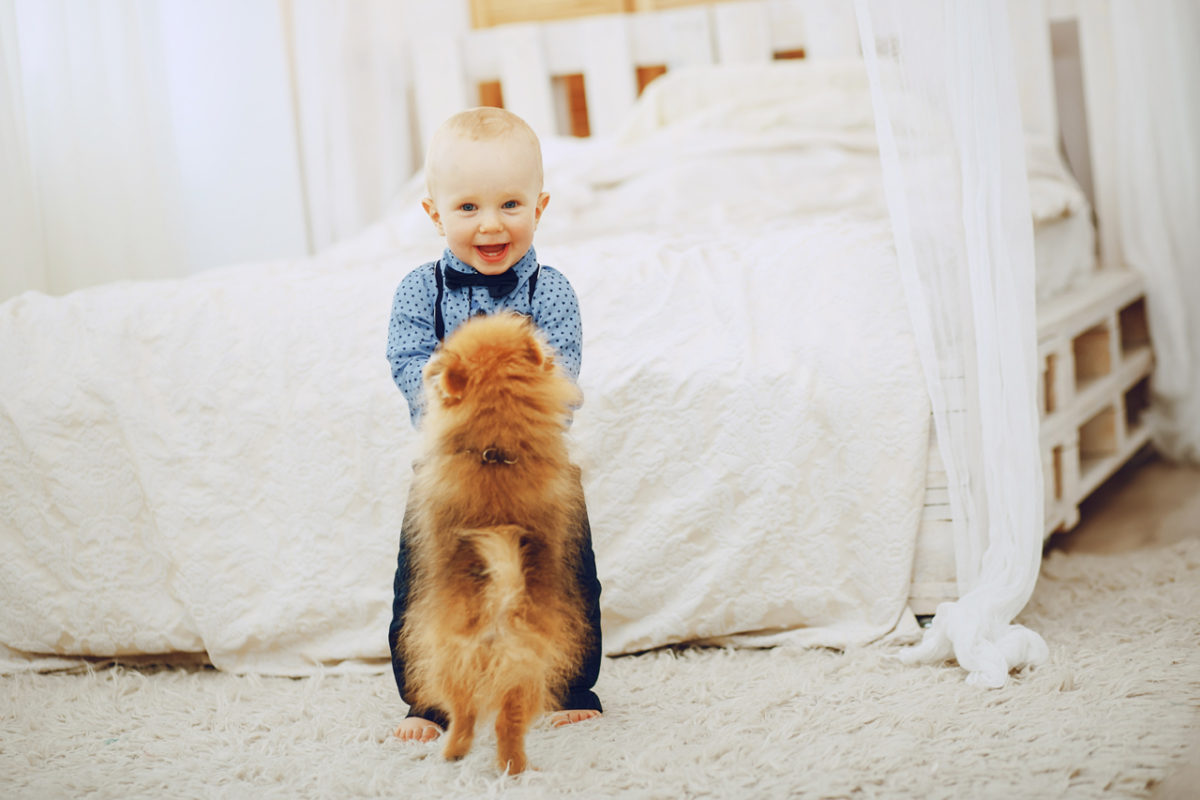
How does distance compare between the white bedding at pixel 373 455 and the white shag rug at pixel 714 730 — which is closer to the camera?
the white shag rug at pixel 714 730

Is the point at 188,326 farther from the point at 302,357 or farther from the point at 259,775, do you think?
the point at 259,775

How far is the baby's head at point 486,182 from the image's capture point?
44.6 inches

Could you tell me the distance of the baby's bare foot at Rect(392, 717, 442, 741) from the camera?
128cm

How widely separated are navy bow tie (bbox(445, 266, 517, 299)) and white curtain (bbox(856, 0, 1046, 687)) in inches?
20.8

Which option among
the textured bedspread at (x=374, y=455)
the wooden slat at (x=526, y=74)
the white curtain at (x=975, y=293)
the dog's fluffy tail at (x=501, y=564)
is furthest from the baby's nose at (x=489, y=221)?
the wooden slat at (x=526, y=74)

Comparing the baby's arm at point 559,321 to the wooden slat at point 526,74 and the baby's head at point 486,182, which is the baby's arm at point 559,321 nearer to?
the baby's head at point 486,182

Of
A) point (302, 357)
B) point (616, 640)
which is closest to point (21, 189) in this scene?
point (302, 357)

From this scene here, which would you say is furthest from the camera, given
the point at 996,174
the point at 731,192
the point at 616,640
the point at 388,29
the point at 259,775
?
the point at 388,29

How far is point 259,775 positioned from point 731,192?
5.31 feet

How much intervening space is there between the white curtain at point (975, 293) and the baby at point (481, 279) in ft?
1.56

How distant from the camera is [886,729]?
3.98 ft

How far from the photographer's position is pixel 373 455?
155cm

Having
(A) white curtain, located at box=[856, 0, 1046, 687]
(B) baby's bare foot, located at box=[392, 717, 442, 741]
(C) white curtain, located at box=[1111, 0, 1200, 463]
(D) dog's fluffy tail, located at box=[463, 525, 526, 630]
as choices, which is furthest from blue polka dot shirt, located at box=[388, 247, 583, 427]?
(C) white curtain, located at box=[1111, 0, 1200, 463]

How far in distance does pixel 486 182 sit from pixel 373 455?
554 millimetres
